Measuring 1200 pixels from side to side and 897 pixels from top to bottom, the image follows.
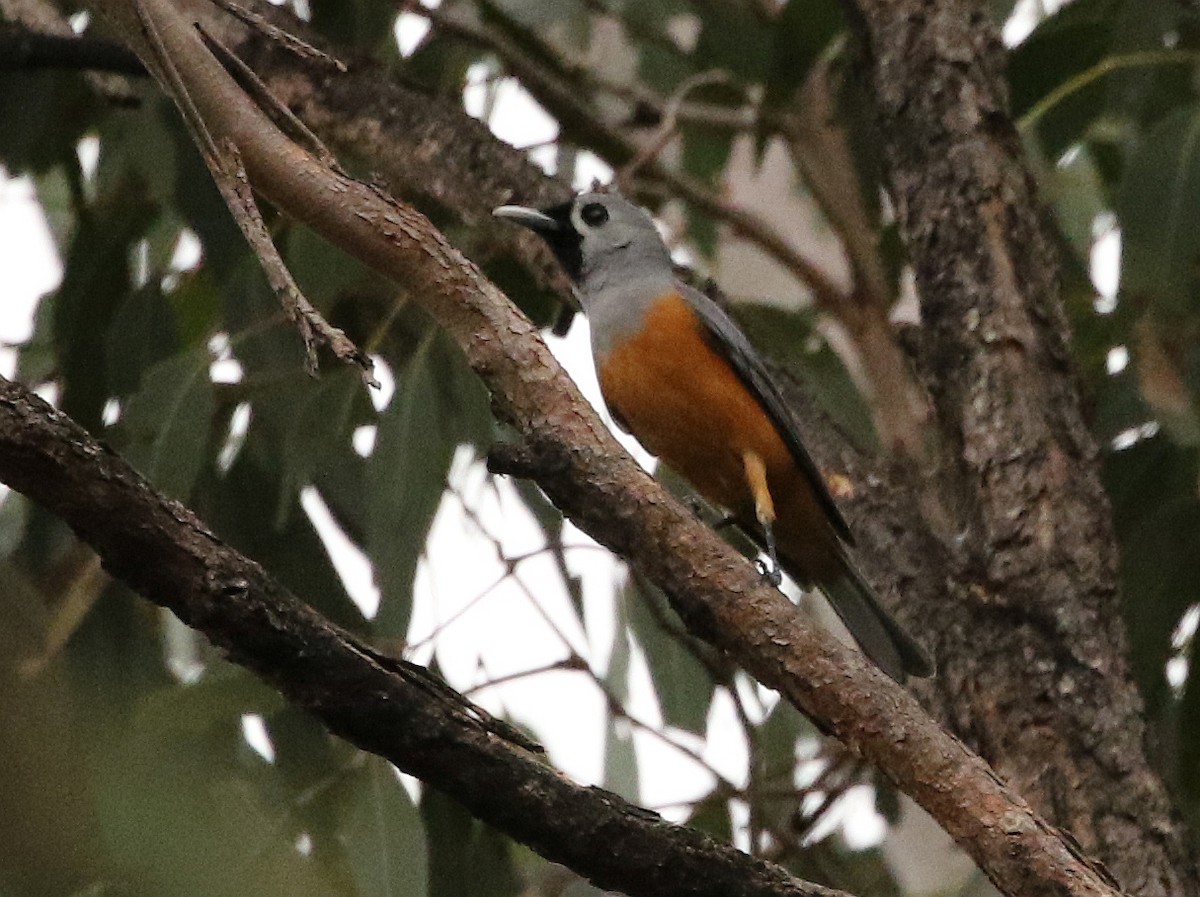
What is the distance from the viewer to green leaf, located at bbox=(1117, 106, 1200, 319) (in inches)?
111

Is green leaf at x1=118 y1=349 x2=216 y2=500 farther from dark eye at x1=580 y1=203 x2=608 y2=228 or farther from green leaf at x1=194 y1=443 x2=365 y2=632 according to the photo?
dark eye at x1=580 y1=203 x2=608 y2=228

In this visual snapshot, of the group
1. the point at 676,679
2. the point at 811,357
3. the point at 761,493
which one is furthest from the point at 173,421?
the point at 811,357

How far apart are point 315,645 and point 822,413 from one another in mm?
1668

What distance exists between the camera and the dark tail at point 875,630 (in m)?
2.60

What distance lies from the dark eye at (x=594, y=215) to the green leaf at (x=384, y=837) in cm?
127

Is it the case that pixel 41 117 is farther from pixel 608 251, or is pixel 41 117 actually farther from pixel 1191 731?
pixel 1191 731

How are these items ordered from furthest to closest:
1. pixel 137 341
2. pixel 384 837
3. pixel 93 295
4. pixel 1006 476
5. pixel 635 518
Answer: pixel 93 295
pixel 137 341
pixel 384 837
pixel 1006 476
pixel 635 518

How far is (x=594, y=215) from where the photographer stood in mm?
3510

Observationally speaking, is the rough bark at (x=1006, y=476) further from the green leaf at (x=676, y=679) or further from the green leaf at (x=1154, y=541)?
the green leaf at (x=676, y=679)

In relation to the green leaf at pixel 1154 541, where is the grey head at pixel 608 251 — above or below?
above

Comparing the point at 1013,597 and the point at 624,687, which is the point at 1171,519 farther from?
the point at 624,687

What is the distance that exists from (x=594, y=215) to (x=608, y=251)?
0.29 ft

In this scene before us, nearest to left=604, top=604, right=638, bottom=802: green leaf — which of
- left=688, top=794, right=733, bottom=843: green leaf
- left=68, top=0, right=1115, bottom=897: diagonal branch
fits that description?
left=688, top=794, right=733, bottom=843: green leaf

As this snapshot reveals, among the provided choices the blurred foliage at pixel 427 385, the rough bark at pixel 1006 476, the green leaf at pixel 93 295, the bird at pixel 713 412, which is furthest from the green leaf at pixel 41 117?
the rough bark at pixel 1006 476
